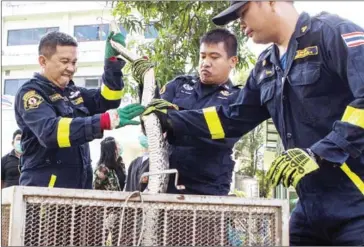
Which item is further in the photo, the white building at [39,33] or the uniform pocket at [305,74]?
the white building at [39,33]

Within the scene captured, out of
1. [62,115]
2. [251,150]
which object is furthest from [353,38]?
[251,150]

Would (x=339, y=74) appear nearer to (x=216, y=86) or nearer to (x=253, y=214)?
(x=253, y=214)

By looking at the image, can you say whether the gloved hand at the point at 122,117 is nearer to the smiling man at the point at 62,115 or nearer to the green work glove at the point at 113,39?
the smiling man at the point at 62,115

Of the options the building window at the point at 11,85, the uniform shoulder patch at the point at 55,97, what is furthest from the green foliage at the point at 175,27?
the building window at the point at 11,85

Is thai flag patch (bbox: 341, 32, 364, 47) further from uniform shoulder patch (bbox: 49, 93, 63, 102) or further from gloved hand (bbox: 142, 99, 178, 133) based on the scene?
uniform shoulder patch (bbox: 49, 93, 63, 102)

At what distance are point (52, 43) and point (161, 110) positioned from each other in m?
0.91

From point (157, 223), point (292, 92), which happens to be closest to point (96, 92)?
point (292, 92)

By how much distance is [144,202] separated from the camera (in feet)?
5.58

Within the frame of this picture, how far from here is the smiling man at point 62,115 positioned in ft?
8.00

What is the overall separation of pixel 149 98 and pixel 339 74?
767 millimetres

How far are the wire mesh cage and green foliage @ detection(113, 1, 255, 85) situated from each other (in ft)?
10.4

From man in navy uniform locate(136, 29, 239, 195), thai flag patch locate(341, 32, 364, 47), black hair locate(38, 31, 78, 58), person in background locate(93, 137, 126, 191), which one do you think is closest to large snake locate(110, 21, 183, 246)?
man in navy uniform locate(136, 29, 239, 195)

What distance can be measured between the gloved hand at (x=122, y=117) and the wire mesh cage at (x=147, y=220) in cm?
70

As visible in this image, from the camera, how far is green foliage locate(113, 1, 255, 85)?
4828mm
